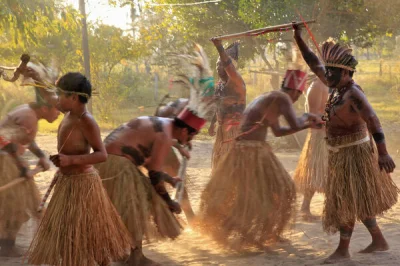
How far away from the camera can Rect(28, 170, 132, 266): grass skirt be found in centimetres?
328

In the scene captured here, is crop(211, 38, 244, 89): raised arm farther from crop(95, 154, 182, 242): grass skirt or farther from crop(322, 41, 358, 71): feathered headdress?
crop(95, 154, 182, 242): grass skirt

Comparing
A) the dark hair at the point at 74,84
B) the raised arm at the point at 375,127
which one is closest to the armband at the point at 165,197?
the dark hair at the point at 74,84

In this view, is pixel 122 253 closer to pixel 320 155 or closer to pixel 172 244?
pixel 172 244

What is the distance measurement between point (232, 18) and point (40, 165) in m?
9.90

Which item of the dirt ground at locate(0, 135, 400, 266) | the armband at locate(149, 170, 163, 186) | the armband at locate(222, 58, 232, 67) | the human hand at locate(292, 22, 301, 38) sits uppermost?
the human hand at locate(292, 22, 301, 38)

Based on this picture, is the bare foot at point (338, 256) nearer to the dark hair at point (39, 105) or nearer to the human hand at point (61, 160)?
the human hand at point (61, 160)

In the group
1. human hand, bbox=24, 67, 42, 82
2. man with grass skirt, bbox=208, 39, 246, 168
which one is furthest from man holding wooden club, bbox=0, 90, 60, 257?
man with grass skirt, bbox=208, 39, 246, 168

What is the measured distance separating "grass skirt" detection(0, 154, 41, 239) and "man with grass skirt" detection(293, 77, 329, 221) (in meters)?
2.63

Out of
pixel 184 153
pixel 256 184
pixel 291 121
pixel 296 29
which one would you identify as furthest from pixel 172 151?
pixel 296 29

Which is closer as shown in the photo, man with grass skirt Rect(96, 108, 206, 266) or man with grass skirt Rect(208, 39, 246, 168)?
man with grass skirt Rect(96, 108, 206, 266)

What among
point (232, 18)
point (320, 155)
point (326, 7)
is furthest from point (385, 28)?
point (320, 155)

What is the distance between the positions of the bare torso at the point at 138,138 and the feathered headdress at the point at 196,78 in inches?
11.1

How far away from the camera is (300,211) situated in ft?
19.1

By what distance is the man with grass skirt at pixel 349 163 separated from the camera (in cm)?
411
